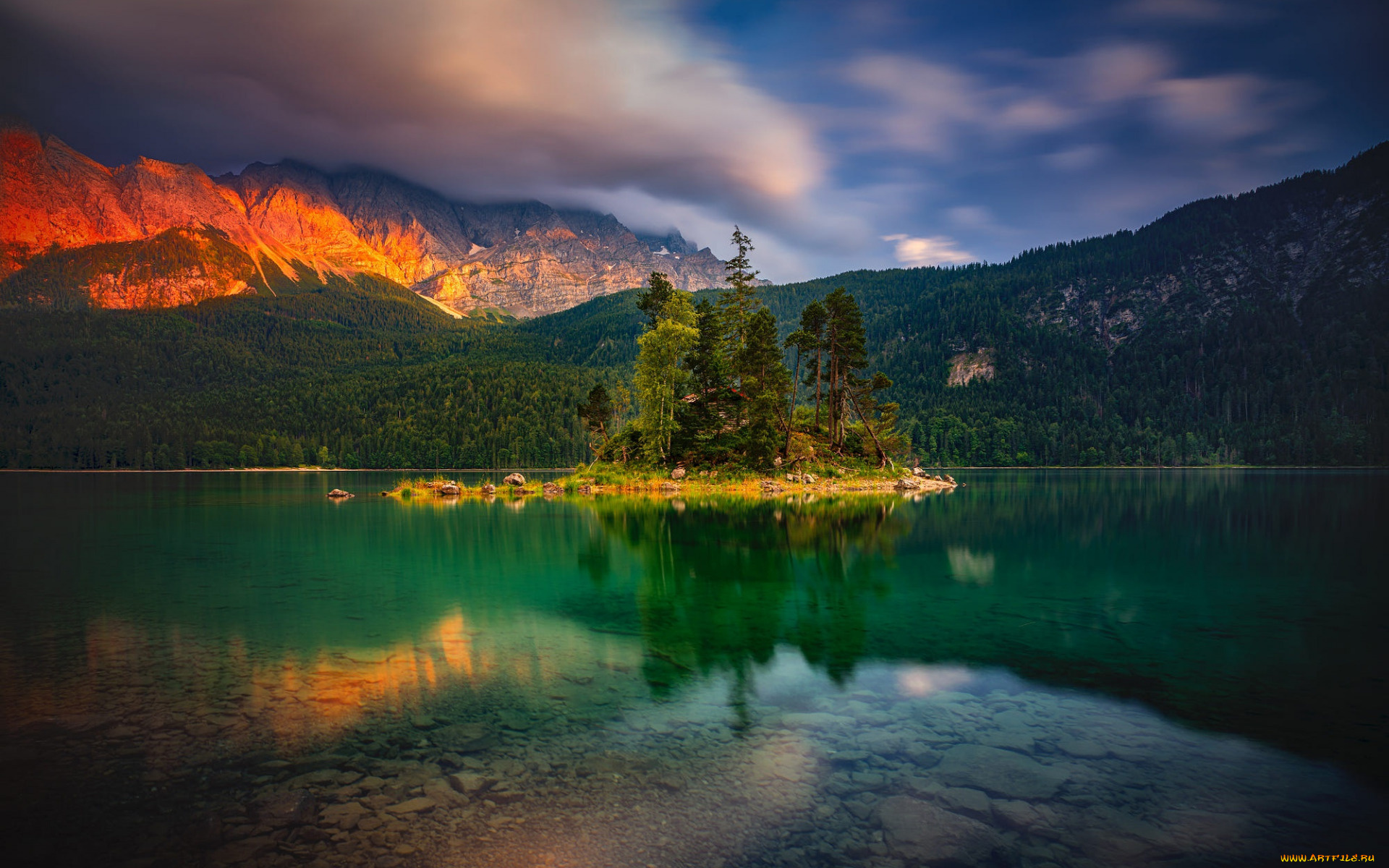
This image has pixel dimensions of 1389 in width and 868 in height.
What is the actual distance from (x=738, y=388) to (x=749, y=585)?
58.7 m

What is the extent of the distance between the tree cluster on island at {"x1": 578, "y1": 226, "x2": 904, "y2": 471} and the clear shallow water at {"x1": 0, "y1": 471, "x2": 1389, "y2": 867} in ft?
147

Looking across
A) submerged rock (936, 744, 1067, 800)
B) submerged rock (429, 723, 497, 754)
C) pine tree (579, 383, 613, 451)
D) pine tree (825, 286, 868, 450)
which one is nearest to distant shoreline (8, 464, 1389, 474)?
pine tree (579, 383, 613, 451)

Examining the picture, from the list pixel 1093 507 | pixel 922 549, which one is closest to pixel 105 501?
pixel 922 549

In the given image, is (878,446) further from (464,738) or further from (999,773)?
(464,738)

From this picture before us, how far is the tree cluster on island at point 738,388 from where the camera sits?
2820 inches

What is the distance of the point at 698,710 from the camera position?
1225 centimetres

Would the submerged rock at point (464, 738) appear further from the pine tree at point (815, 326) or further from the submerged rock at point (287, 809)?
the pine tree at point (815, 326)

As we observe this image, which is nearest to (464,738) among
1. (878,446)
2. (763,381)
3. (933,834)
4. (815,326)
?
(933,834)

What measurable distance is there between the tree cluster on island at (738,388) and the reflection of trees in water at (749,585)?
1057 inches

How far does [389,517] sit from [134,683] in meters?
38.3

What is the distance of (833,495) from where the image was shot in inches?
2625

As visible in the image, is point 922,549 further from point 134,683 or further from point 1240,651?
point 134,683

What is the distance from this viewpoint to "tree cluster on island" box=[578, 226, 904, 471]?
71.6 m

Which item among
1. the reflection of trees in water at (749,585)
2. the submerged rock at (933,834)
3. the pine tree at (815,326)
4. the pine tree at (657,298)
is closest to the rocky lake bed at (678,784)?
the submerged rock at (933,834)
